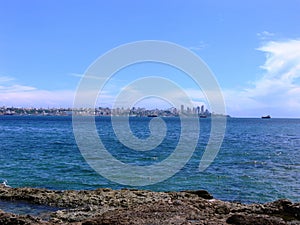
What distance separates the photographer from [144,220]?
1283 cm

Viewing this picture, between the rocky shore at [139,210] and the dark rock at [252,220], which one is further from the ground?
the dark rock at [252,220]

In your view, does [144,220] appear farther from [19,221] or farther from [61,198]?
[61,198]

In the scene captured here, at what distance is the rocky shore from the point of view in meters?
13.0

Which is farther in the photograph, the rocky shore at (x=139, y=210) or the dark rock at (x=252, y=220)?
the rocky shore at (x=139, y=210)

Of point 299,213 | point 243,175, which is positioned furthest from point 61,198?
point 243,175

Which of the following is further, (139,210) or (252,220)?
(139,210)

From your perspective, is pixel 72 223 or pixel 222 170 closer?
pixel 72 223

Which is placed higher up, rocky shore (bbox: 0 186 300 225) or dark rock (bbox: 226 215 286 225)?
dark rock (bbox: 226 215 286 225)

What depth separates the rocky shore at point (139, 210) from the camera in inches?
512

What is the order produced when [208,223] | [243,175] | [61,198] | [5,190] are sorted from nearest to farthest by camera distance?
[208,223], [61,198], [5,190], [243,175]

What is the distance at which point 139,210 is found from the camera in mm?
14312

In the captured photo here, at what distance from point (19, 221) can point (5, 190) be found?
8046 millimetres

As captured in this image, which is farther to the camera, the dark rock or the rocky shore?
the rocky shore

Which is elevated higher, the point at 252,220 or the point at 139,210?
the point at 252,220
